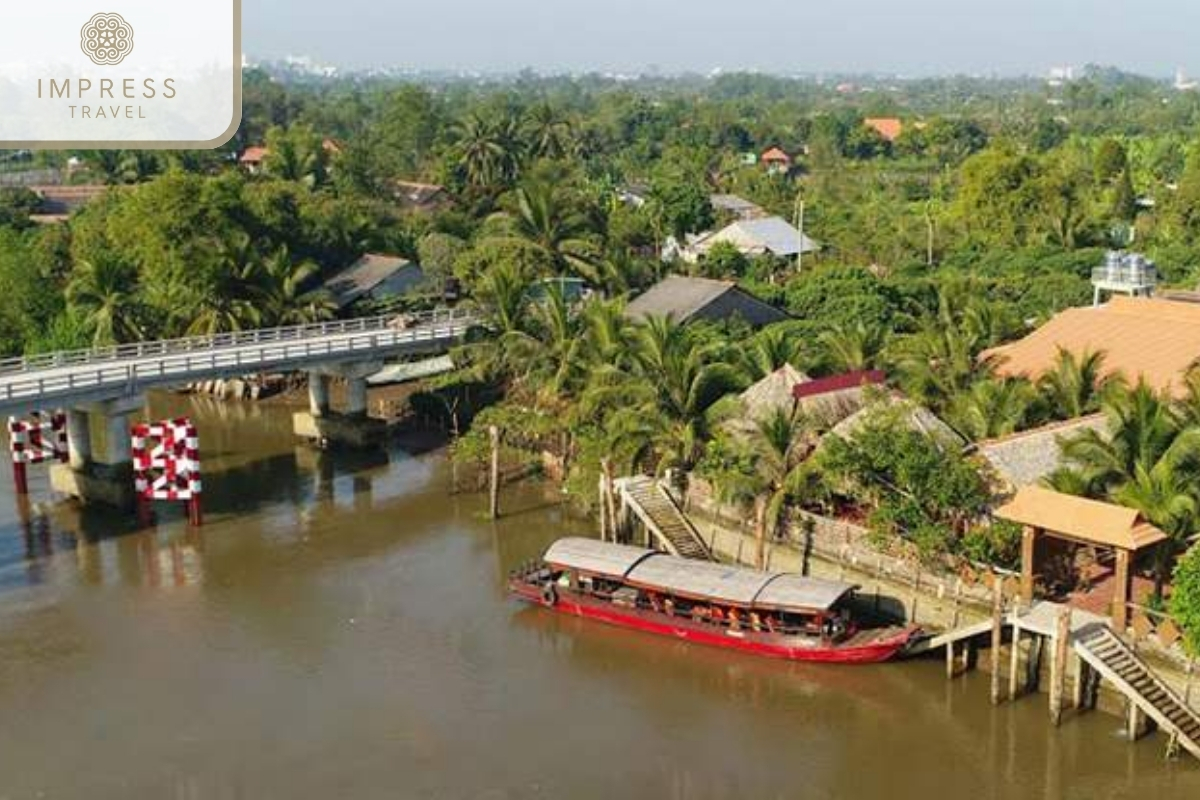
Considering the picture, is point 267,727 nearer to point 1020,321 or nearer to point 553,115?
point 1020,321

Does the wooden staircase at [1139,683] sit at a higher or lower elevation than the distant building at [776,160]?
lower

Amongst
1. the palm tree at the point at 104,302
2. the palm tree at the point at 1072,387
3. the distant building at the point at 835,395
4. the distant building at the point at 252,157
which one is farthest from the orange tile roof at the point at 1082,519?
the distant building at the point at 252,157

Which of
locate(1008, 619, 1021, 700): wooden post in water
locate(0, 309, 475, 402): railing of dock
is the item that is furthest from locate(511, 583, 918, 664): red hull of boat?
locate(0, 309, 475, 402): railing of dock

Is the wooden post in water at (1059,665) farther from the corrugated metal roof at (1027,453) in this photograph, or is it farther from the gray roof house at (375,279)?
the gray roof house at (375,279)

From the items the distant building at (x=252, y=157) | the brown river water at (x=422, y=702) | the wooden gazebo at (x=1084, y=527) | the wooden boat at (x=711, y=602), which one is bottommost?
the brown river water at (x=422, y=702)

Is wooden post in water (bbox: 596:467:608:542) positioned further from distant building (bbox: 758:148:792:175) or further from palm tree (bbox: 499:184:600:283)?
distant building (bbox: 758:148:792:175)

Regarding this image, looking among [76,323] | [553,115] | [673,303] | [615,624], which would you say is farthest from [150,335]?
[553,115]
